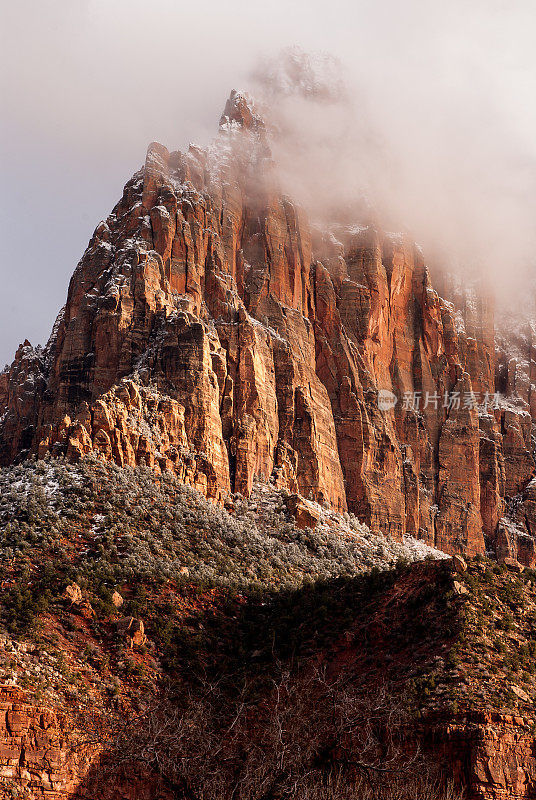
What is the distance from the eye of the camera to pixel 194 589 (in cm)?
6781

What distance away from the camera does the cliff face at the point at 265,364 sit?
9056 centimetres

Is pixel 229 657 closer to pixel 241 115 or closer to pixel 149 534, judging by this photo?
pixel 149 534

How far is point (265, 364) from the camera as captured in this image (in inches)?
4003

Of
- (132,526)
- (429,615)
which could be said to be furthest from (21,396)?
(429,615)

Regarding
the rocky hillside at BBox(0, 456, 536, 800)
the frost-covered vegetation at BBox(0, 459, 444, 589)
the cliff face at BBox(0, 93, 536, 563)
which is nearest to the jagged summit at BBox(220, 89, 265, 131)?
the cliff face at BBox(0, 93, 536, 563)

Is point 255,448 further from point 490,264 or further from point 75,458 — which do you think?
point 490,264

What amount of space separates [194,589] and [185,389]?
25.6 meters
